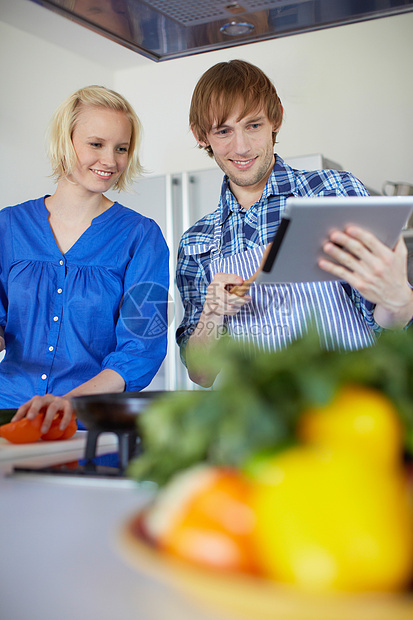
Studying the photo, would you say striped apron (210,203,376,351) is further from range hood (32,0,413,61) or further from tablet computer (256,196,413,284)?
range hood (32,0,413,61)

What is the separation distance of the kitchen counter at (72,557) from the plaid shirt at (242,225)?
1000 mm

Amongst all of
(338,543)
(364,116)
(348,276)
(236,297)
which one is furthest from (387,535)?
(364,116)

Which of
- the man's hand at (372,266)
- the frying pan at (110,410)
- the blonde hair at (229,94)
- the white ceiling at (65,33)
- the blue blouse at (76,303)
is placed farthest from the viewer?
the white ceiling at (65,33)

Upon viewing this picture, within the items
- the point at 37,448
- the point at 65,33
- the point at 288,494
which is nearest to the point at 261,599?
the point at 288,494

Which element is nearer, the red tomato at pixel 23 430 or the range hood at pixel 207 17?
the red tomato at pixel 23 430

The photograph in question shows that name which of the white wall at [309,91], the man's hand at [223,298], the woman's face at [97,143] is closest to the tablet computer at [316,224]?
the man's hand at [223,298]

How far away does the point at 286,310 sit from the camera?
5.18ft

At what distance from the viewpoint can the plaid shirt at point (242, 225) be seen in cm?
165

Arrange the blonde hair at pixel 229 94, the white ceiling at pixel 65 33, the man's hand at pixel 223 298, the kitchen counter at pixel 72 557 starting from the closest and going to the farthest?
the kitchen counter at pixel 72 557 < the man's hand at pixel 223 298 < the blonde hair at pixel 229 94 < the white ceiling at pixel 65 33

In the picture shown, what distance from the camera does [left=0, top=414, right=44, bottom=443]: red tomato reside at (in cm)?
98

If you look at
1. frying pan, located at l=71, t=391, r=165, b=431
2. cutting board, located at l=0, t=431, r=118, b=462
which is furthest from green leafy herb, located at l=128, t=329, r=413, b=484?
cutting board, located at l=0, t=431, r=118, b=462

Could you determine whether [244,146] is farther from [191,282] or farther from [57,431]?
[57,431]

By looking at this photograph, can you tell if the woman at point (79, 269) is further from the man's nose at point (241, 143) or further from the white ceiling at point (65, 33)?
the white ceiling at point (65, 33)

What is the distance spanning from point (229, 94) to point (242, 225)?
0.34m
